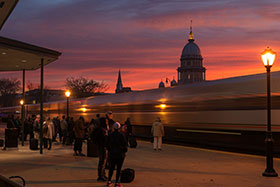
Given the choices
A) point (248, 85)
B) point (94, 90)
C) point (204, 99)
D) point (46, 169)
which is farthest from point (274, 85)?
point (94, 90)

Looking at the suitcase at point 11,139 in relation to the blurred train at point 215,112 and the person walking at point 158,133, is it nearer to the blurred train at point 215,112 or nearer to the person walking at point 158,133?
the person walking at point 158,133

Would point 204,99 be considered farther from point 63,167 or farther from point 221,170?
point 63,167

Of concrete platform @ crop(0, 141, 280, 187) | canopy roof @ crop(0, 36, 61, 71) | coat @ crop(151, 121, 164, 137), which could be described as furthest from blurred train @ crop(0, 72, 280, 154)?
canopy roof @ crop(0, 36, 61, 71)

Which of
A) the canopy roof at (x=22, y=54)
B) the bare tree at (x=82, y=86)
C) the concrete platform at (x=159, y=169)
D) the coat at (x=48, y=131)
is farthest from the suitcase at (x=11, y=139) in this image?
the bare tree at (x=82, y=86)

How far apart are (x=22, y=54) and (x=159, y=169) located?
27.0ft

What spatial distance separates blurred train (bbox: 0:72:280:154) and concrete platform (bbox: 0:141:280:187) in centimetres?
106

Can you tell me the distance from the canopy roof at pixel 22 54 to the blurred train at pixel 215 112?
25.2ft

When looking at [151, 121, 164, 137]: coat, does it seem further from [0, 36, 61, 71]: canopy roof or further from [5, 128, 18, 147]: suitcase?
[5, 128, 18, 147]: suitcase

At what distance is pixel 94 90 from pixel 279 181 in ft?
303

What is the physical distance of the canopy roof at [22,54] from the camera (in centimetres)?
1514

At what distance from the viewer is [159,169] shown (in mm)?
12859

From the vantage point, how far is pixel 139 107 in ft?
91.8

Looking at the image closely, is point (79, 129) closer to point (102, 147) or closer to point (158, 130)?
point (158, 130)

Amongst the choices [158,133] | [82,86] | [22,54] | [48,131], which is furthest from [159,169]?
[82,86]
